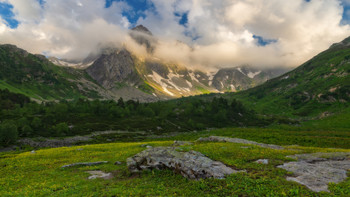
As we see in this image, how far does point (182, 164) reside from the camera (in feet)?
67.6

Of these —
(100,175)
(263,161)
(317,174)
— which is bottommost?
(100,175)

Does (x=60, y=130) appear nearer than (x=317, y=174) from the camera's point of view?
No

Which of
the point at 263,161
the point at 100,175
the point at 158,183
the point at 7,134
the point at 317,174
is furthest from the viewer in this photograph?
the point at 7,134

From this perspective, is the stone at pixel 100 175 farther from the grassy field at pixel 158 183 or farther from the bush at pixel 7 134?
the bush at pixel 7 134

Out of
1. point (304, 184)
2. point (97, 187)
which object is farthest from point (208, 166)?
point (97, 187)

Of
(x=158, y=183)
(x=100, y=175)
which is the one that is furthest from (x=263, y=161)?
(x=100, y=175)

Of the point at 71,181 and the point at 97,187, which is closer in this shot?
the point at 97,187

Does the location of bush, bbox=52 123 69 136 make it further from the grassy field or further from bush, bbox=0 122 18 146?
the grassy field

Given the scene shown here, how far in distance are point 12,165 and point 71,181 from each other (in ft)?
59.8

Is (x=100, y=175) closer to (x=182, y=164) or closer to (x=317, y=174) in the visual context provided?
(x=182, y=164)

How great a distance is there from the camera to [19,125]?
342 ft

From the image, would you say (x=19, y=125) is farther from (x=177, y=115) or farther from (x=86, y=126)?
(x=177, y=115)

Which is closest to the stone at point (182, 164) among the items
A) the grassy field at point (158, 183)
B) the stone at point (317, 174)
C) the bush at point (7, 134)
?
the grassy field at point (158, 183)

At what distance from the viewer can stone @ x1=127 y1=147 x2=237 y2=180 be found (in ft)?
61.8
